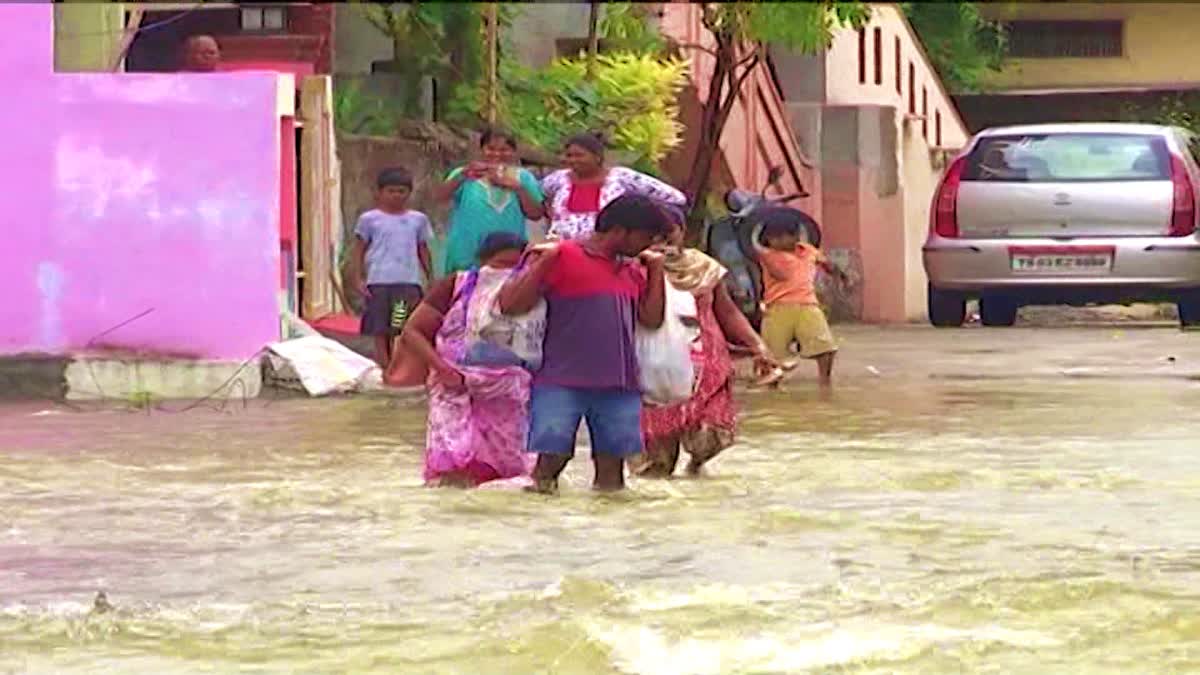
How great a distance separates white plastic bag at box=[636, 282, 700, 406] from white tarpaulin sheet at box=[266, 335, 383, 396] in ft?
15.5

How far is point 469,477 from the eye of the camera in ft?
31.9

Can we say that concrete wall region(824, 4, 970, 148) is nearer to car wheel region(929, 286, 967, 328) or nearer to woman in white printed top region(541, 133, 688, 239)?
car wheel region(929, 286, 967, 328)

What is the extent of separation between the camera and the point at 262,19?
22.1 m

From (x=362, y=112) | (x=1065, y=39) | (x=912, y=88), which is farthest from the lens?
(x=1065, y=39)

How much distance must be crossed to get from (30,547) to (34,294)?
637 centimetres

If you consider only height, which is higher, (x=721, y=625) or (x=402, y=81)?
(x=402, y=81)

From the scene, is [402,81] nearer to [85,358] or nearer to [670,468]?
[85,358]

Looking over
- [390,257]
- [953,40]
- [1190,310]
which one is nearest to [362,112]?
[390,257]

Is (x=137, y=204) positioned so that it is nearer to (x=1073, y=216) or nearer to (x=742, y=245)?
(x=742, y=245)

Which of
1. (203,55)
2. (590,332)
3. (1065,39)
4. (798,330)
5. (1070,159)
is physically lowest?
(798,330)

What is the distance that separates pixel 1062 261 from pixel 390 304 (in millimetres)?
6070

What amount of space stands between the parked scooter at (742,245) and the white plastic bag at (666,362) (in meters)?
7.21

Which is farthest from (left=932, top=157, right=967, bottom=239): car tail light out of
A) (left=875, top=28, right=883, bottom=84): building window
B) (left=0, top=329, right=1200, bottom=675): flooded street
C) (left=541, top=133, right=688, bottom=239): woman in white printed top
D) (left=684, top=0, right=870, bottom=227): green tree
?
(left=875, top=28, right=883, bottom=84): building window

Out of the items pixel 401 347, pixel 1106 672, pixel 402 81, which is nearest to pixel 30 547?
pixel 401 347
